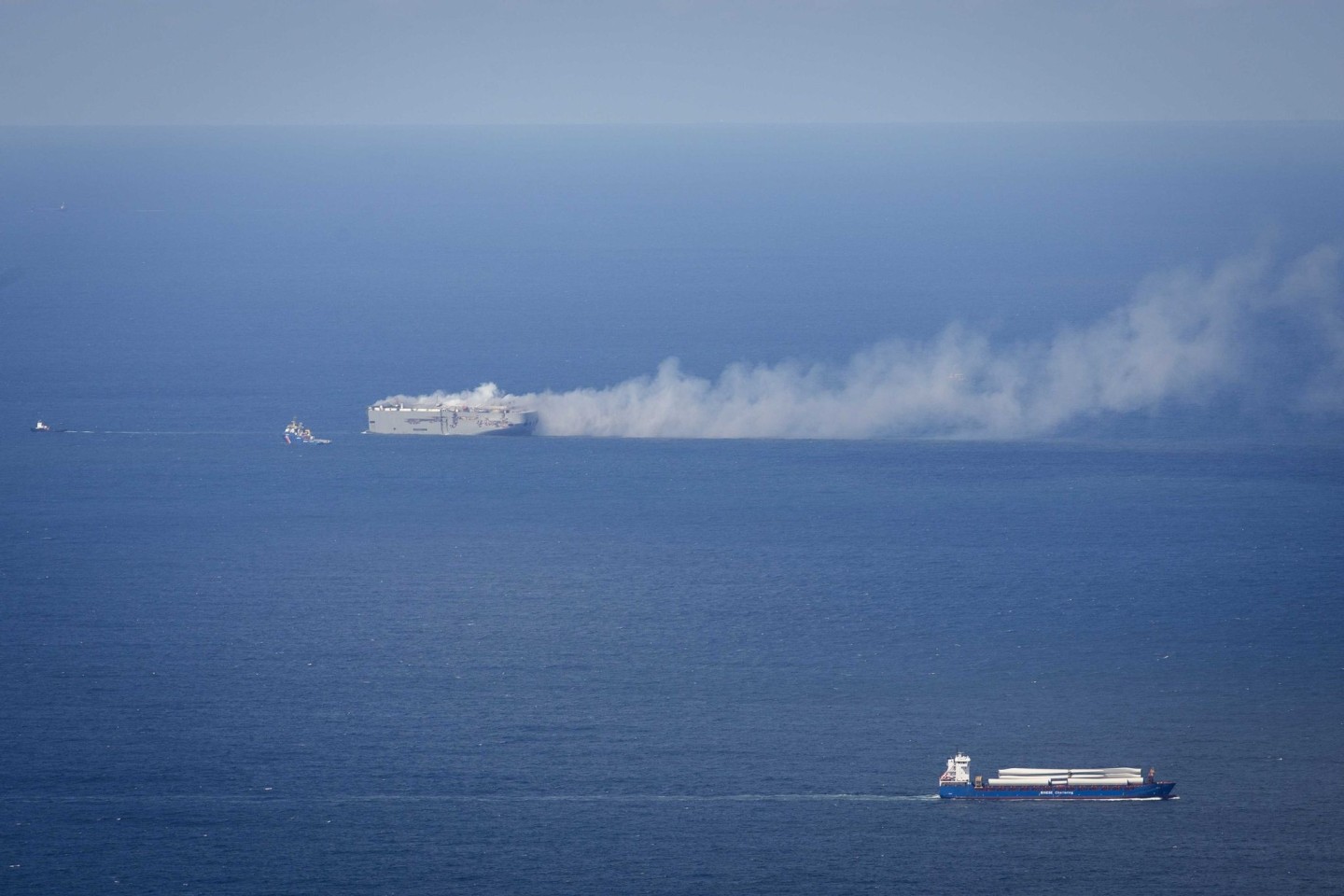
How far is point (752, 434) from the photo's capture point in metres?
109

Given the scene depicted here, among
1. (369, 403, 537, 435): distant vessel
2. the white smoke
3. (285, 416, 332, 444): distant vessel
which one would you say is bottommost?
(285, 416, 332, 444): distant vessel

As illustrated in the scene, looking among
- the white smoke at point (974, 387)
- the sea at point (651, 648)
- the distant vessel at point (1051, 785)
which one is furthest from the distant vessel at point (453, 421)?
the distant vessel at point (1051, 785)

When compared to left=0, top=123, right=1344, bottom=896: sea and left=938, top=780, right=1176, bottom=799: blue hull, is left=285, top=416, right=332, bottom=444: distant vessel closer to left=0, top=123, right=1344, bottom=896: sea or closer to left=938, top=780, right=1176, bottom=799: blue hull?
left=0, top=123, right=1344, bottom=896: sea

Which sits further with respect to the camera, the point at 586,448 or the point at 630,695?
the point at 586,448


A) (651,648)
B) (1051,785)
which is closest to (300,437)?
(651,648)

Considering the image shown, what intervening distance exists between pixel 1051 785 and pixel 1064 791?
0.52 meters

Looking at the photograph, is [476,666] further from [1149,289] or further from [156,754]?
[1149,289]

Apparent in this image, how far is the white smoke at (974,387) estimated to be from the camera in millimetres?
110375

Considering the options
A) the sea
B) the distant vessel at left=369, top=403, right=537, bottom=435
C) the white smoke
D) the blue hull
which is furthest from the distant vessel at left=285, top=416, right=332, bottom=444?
the blue hull

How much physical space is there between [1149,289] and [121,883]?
128 meters

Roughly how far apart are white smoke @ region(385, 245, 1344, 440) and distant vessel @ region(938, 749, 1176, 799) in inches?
2056

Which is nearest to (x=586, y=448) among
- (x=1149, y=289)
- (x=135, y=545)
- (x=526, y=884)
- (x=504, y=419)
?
(x=504, y=419)

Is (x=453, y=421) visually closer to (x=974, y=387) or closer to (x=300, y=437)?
(x=300, y=437)

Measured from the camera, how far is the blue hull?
56.7m
